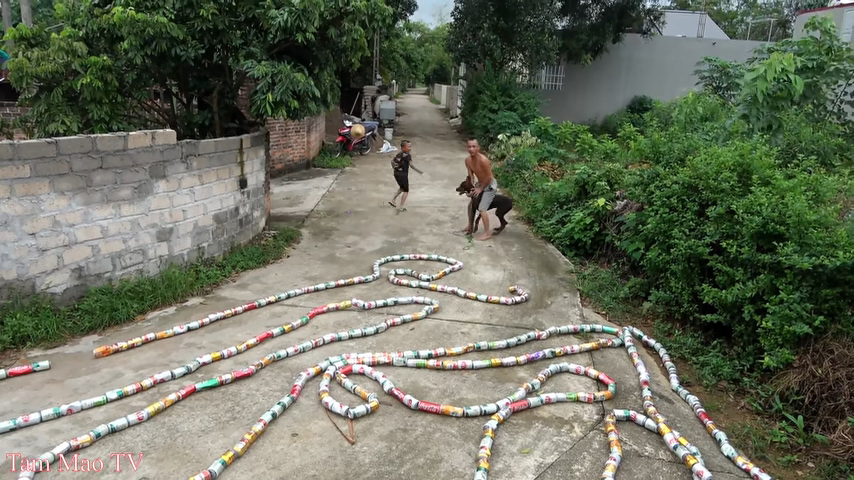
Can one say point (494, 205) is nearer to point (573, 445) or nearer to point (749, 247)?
point (749, 247)

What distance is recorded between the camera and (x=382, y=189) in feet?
36.0

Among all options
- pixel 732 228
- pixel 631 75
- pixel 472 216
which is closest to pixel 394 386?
pixel 732 228

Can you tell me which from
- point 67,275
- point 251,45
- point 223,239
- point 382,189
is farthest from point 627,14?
point 67,275

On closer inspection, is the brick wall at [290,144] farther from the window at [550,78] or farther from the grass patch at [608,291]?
the window at [550,78]

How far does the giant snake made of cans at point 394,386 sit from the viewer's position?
11.1ft

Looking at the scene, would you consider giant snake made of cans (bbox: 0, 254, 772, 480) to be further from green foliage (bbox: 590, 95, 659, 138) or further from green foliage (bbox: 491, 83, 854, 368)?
green foliage (bbox: 590, 95, 659, 138)

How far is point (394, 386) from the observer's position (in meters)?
4.07

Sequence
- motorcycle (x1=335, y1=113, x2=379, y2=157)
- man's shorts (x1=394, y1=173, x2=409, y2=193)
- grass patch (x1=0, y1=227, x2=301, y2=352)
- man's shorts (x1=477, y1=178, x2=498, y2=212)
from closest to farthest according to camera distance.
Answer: grass patch (x1=0, y1=227, x2=301, y2=352) → man's shorts (x1=477, y1=178, x2=498, y2=212) → man's shorts (x1=394, y1=173, x2=409, y2=193) → motorcycle (x1=335, y1=113, x2=379, y2=157)

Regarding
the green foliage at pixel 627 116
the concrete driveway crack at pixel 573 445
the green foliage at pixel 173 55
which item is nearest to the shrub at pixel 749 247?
the concrete driveway crack at pixel 573 445

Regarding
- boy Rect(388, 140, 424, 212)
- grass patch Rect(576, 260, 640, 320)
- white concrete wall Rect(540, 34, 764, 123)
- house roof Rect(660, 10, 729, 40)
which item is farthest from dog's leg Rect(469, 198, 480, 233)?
house roof Rect(660, 10, 729, 40)

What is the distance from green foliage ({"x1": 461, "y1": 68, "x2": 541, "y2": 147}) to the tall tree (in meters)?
0.76

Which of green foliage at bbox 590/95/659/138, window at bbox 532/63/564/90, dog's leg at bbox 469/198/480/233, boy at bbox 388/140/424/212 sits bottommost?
dog's leg at bbox 469/198/480/233

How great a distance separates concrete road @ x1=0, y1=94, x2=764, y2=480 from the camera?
327 cm

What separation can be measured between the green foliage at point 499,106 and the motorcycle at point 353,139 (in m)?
3.25
